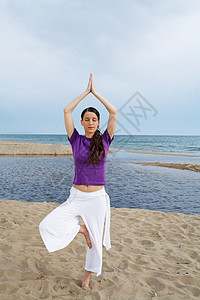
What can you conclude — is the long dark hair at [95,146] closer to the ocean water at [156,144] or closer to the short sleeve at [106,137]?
the short sleeve at [106,137]

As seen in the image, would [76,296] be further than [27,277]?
No

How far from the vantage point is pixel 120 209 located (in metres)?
6.56

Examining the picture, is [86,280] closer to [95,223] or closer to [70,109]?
[95,223]

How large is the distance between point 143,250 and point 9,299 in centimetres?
227

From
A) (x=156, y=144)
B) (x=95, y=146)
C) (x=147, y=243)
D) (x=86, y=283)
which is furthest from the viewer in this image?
(x=156, y=144)

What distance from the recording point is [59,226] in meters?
2.71

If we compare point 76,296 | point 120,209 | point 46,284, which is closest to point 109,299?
point 76,296

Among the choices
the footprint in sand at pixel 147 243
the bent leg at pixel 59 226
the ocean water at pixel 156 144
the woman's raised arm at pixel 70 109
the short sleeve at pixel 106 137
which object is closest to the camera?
the bent leg at pixel 59 226

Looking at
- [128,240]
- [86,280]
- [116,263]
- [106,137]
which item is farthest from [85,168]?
[128,240]

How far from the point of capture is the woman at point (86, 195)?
270 centimetres

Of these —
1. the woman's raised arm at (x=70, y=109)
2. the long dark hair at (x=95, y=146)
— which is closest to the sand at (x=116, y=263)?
the long dark hair at (x=95, y=146)

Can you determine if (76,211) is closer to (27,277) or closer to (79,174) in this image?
→ (79,174)

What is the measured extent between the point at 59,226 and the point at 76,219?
0.72 feet

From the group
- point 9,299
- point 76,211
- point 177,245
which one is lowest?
point 177,245
